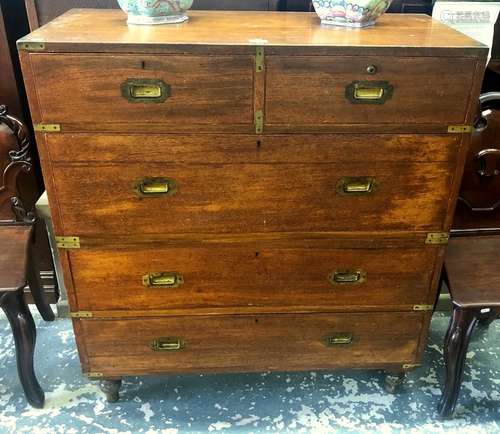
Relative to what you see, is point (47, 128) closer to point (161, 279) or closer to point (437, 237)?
point (161, 279)

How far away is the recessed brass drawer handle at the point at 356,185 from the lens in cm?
137

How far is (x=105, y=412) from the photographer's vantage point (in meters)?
1.69

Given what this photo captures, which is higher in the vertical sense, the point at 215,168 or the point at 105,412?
the point at 215,168

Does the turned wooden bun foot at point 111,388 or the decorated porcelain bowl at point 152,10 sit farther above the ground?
the decorated porcelain bowl at point 152,10

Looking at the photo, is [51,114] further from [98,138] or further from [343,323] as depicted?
[343,323]

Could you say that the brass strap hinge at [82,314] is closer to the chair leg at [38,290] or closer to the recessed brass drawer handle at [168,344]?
the recessed brass drawer handle at [168,344]

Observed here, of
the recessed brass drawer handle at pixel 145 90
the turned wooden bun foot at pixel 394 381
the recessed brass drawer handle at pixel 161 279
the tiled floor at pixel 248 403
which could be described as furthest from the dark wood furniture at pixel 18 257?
the turned wooden bun foot at pixel 394 381

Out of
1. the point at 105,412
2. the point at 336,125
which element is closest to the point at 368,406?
the point at 105,412

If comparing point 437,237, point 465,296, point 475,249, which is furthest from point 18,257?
point 475,249

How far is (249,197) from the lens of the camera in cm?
137

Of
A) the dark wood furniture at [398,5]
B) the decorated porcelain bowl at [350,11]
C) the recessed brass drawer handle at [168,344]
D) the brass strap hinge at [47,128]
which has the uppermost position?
the decorated porcelain bowl at [350,11]

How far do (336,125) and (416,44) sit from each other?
0.86 feet

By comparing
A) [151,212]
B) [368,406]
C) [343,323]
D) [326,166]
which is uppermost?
[326,166]

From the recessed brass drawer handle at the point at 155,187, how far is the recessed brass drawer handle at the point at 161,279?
0.25 m
